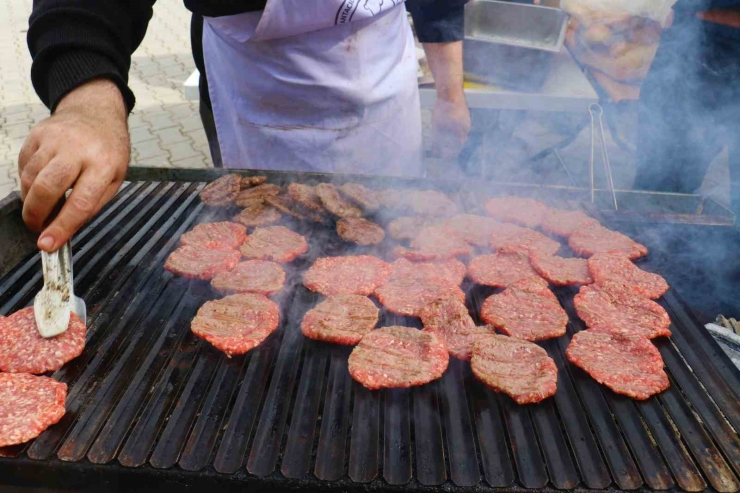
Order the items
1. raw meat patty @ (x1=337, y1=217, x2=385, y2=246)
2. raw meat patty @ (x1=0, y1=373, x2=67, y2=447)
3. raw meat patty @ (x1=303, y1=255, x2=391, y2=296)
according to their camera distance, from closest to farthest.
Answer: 1. raw meat patty @ (x1=0, y1=373, x2=67, y2=447)
2. raw meat patty @ (x1=303, y1=255, x2=391, y2=296)
3. raw meat patty @ (x1=337, y1=217, x2=385, y2=246)

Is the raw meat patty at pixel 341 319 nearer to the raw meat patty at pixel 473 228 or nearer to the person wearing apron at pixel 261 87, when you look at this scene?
the raw meat patty at pixel 473 228

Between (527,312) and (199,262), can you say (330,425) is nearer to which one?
(527,312)

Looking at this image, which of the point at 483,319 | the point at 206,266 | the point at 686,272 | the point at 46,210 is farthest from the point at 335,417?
the point at 686,272

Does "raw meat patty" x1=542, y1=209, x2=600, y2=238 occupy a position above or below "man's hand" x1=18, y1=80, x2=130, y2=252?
below

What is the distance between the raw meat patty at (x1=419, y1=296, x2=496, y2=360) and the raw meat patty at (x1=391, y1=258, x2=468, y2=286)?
236 millimetres

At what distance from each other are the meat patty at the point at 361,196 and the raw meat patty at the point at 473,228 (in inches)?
18.1

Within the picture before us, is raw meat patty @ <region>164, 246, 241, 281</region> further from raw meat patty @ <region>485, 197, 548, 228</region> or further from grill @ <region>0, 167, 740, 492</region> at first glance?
raw meat patty @ <region>485, 197, 548, 228</region>

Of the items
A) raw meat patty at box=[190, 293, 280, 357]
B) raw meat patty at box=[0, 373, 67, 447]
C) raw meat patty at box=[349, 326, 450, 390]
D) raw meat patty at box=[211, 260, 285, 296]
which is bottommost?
raw meat patty at box=[211, 260, 285, 296]

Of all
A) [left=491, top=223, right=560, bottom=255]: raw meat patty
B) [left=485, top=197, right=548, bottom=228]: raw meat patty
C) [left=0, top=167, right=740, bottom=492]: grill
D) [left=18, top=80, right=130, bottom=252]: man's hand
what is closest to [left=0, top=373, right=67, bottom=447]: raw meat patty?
[left=0, top=167, right=740, bottom=492]: grill

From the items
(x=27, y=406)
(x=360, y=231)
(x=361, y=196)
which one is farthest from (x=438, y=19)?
(x=27, y=406)

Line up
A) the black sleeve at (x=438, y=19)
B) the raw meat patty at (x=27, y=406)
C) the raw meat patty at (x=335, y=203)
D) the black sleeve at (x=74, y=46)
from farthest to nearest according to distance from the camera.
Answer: the black sleeve at (x=438, y=19)
the raw meat patty at (x=335, y=203)
the black sleeve at (x=74, y=46)
the raw meat patty at (x=27, y=406)

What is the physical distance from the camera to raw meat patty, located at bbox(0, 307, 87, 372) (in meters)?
2.21

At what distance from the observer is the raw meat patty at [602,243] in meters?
2.99

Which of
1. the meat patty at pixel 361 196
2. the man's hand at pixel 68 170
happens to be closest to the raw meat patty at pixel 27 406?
the man's hand at pixel 68 170
